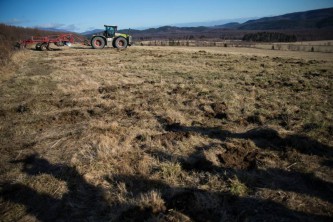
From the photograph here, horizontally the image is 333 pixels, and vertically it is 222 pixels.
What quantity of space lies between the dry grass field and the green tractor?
894 inches

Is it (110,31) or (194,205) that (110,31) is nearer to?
(110,31)

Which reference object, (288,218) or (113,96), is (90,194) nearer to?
(288,218)

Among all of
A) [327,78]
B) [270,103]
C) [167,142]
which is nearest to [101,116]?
[167,142]

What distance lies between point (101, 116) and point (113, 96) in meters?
2.23

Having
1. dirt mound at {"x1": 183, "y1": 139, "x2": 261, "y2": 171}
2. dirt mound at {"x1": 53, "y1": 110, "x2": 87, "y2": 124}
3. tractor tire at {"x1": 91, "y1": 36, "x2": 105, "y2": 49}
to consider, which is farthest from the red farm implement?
dirt mound at {"x1": 183, "y1": 139, "x2": 261, "y2": 171}

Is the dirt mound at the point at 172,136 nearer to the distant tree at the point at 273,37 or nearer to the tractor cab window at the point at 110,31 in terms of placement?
the tractor cab window at the point at 110,31

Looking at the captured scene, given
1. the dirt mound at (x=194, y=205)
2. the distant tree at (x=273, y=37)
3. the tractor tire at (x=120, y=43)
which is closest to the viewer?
the dirt mound at (x=194, y=205)

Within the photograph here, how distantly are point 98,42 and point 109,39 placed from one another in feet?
5.64

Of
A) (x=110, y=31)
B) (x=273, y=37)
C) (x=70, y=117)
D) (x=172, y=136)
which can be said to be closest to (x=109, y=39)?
(x=110, y=31)

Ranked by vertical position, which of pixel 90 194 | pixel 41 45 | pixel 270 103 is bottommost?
pixel 90 194

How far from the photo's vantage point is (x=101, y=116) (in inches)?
326

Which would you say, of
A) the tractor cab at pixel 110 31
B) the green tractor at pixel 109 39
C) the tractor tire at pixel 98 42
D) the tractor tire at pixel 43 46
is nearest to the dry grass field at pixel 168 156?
the tractor cab at pixel 110 31

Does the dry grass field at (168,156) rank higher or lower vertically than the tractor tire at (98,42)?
lower

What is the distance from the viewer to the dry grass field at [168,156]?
13.1 feet
